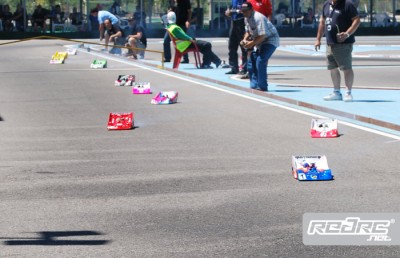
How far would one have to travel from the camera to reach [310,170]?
1034 cm

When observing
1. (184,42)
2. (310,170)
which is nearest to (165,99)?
(310,170)

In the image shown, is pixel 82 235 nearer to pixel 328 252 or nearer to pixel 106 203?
pixel 106 203

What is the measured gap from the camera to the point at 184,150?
12531 mm

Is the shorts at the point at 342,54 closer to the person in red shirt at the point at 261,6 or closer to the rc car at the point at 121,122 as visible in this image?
the rc car at the point at 121,122

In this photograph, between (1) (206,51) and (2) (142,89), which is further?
(1) (206,51)

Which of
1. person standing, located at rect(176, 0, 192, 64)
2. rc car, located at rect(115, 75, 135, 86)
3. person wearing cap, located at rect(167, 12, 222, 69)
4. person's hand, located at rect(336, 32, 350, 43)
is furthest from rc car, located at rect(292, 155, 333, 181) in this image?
person standing, located at rect(176, 0, 192, 64)

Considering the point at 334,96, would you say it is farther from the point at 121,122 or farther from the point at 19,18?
the point at 19,18

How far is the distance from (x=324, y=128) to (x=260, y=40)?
6.42 m

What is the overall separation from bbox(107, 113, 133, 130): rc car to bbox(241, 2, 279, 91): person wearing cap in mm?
5449

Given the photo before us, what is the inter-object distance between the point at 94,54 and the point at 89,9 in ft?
62.9

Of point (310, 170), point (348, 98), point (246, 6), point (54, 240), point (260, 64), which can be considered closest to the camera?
point (54, 240)

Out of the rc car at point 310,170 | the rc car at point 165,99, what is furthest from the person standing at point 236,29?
the rc car at point 310,170

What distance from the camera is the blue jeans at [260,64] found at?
19938 mm

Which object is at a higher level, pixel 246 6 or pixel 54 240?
pixel 246 6
